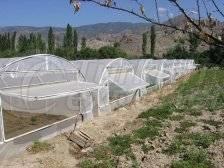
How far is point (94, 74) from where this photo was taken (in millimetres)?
17797

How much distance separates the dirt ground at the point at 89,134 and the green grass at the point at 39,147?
15cm

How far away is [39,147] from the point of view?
11.0m

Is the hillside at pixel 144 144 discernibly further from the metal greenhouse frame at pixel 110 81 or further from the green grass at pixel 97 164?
the metal greenhouse frame at pixel 110 81

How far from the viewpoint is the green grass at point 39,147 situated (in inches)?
428

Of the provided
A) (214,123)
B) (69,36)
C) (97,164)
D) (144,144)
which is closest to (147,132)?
(144,144)

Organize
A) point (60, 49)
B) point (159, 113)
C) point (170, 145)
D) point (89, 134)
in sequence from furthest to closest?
point (60, 49), point (159, 113), point (89, 134), point (170, 145)

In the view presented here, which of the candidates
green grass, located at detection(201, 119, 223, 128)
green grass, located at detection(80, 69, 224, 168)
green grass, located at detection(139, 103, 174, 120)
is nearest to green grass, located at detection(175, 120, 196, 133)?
green grass, located at detection(80, 69, 224, 168)

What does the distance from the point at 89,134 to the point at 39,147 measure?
7.00 ft

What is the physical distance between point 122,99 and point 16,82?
20.5 feet

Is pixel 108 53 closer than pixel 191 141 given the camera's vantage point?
No

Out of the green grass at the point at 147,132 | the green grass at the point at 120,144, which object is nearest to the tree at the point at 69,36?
the green grass at the point at 147,132

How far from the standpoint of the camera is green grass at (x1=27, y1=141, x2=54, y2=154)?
1087cm

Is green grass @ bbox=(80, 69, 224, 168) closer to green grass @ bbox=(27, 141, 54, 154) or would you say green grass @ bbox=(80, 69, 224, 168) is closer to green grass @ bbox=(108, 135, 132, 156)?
green grass @ bbox=(108, 135, 132, 156)

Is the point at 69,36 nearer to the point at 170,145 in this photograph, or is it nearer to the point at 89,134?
the point at 89,134
